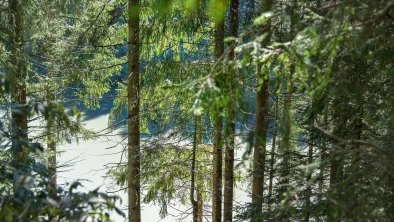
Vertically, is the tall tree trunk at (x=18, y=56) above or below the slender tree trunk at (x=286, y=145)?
above

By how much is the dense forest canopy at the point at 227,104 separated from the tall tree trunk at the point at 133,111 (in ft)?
0.06

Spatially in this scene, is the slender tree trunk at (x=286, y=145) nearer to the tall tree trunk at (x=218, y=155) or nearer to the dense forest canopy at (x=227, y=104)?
the dense forest canopy at (x=227, y=104)

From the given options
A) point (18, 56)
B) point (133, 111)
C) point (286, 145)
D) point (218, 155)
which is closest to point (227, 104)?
point (286, 145)

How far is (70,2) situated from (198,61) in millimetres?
3053

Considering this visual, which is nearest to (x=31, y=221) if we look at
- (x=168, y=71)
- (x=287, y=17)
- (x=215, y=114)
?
(x=215, y=114)

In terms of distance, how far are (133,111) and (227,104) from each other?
11.8ft

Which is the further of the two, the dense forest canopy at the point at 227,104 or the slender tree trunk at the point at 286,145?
the slender tree trunk at the point at 286,145

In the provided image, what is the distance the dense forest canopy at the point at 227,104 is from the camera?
226 centimetres

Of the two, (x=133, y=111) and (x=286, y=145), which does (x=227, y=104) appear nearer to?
(x=286, y=145)

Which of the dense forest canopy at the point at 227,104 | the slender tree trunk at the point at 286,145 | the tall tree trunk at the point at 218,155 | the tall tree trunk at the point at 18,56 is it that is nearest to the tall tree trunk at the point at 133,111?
the dense forest canopy at the point at 227,104

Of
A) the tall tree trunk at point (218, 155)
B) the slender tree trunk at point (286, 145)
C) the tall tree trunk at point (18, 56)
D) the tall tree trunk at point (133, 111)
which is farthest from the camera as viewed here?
the tall tree trunk at point (18, 56)

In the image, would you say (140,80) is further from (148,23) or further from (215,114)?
(215,114)

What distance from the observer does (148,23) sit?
6156 mm

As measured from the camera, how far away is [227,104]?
261cm
